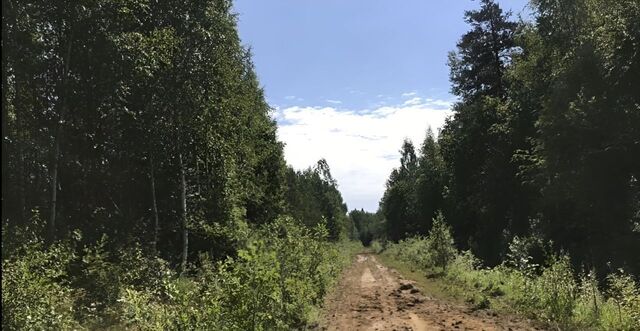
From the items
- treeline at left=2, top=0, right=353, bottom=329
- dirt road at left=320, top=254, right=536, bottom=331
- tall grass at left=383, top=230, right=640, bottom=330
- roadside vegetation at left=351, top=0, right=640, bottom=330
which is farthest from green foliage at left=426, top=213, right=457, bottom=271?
treeline at left=2, top=0, right=353, bottom=329

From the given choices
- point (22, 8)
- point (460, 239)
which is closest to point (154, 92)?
point (22, 8)

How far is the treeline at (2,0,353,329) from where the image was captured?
39.1 ft

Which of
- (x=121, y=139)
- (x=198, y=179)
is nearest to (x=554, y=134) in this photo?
(x=198, y=179)

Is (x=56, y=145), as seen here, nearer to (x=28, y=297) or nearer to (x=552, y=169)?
(x=28, y=297)

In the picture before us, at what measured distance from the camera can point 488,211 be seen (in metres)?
33.5

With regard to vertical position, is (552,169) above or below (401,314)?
above

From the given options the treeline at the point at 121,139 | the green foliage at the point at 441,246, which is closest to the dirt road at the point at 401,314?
the treeline at the point at 121,139

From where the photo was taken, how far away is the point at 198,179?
64.6 feet

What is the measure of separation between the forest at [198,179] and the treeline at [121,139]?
2.2 inches

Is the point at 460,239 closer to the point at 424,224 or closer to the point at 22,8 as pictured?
the point at 424,224

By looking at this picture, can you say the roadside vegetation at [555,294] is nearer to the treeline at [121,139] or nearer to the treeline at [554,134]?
the treeline at [554,134]

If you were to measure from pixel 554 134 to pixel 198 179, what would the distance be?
15.5m

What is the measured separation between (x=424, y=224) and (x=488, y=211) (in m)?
22.7

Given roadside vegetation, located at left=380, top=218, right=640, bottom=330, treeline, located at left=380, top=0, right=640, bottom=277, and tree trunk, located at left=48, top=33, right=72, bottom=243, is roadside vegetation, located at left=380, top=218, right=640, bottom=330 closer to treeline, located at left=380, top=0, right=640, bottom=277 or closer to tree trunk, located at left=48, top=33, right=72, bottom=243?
treeline, located at left=380, top=0, right=640, bottom=277
